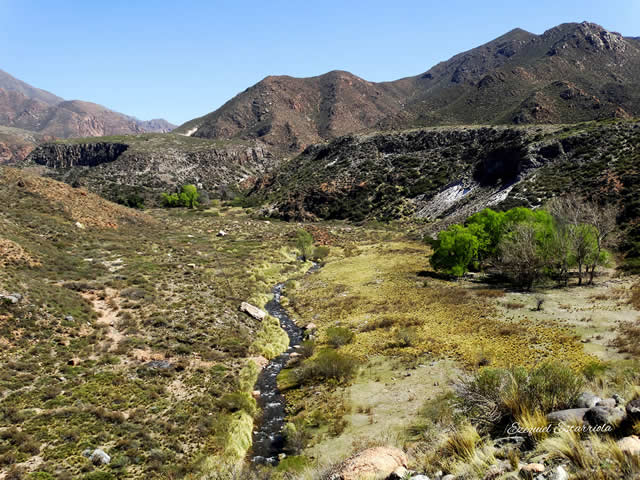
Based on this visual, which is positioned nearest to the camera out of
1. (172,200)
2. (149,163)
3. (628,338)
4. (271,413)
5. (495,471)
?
(495,471)

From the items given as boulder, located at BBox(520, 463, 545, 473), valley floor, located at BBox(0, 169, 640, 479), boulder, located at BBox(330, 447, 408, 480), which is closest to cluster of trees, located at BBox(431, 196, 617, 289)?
valley floor, located at BBox(0, 169, 640, 479)

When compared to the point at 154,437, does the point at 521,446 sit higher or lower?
higher

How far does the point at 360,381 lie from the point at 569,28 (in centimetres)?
20377

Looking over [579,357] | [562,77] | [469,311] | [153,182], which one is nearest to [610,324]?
[579,357]

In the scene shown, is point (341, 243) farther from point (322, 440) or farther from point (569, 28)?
point (569, 28)

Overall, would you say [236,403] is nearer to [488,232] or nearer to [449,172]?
[488,232]

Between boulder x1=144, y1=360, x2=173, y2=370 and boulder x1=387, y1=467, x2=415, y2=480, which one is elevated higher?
boulder x1=387, y1=467, x2=415, y2=480

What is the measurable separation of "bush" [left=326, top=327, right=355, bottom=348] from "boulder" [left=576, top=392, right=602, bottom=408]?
18702 mm

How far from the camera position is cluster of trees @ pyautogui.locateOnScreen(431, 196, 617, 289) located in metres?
33.2

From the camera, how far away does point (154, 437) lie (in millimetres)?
15586

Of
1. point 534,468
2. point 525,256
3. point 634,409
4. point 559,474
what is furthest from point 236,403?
point 525,256

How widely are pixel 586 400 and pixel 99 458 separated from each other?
16.9 m

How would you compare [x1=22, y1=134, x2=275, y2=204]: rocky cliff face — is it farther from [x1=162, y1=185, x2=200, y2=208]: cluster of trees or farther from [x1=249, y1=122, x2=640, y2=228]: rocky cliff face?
[x1=249, y1=122, x2=640, y2=228]: rocky cliff face

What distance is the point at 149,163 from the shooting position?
144 metres
